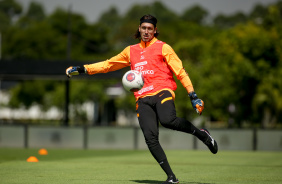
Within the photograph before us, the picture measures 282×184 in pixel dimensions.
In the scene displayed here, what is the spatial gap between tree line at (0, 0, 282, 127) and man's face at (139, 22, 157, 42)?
1637cm

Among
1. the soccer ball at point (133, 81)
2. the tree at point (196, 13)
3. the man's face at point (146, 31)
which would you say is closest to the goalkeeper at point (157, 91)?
the man's face at point (146, 31)

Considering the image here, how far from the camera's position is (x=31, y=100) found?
6525cm

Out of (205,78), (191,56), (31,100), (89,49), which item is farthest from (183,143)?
(89,49)

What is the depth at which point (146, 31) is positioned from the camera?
9.22 m

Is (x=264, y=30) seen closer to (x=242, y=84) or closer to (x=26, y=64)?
(x=242, y=84)

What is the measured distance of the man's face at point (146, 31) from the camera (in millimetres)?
9219

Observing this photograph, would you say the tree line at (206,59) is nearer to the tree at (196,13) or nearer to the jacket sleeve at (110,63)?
the jacket sleeve at (110,63)

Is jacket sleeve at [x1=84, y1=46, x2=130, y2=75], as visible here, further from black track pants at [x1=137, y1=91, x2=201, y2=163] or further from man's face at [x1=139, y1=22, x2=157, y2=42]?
black track pants at [x1=137, y1=91, x2=201, y2=163]

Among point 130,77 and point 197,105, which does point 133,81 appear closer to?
point 130,77

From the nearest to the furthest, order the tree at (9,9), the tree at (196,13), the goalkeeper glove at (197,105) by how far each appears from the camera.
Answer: the goalkeeper glove at (197,105) → the tree at (196,13) → the tree at (9,9)

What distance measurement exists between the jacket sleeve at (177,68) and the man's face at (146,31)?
0.98 feet

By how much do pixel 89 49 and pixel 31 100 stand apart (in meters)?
19.4

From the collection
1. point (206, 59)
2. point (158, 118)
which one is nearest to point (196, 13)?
point (206, 59)

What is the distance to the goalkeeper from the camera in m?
8.84
